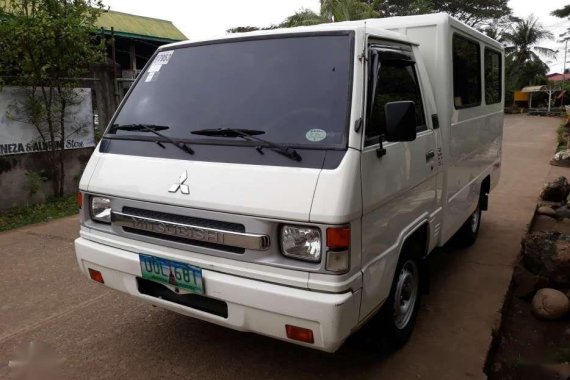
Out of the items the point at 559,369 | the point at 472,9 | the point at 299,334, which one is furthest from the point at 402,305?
the point at 472,9

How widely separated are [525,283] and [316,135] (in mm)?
3158

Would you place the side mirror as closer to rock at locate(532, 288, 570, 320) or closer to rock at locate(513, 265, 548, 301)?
rock at locate(532, 288, 570, 320)

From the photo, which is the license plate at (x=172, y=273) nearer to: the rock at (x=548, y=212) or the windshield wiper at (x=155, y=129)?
the windshield wiper at (x=155, y=129)

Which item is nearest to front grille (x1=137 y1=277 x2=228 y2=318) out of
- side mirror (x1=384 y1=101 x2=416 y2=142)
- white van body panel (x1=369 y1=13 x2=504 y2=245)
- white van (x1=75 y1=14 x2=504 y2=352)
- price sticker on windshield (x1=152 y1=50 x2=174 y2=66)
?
white van (x1=75 y1=14 x2=504 y2=352)

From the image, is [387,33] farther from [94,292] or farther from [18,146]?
[18,146]

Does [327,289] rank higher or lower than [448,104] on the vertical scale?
lower

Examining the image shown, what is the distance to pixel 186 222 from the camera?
8.43ft

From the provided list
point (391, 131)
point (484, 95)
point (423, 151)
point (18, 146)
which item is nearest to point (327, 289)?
point (391, 131)

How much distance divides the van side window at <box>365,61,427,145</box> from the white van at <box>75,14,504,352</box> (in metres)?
0.01

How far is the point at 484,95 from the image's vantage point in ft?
16.0

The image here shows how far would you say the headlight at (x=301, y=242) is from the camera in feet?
7.57

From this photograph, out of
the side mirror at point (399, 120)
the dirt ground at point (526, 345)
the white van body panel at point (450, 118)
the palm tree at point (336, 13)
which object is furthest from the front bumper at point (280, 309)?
the palm tree at point (336, 13)

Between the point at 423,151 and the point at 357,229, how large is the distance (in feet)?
3.67

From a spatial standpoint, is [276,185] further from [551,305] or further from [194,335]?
[551,305]
